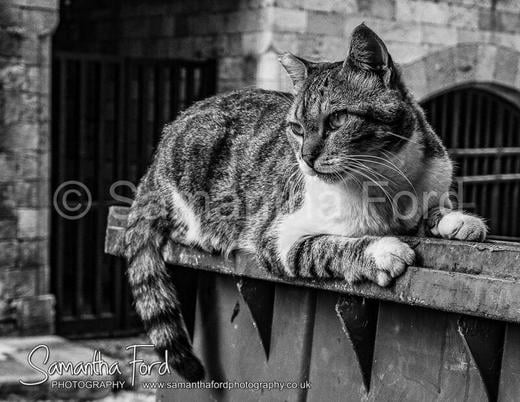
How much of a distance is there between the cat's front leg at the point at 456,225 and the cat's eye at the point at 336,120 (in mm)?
447

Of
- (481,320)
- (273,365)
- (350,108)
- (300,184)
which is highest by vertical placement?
(350,108)

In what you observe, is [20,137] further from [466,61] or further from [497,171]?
[497,171]

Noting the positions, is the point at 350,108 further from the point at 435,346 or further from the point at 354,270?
the point at 435,346

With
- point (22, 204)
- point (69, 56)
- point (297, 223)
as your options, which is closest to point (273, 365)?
point (297, 223)

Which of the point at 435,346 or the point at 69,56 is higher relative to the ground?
the point at 69,56

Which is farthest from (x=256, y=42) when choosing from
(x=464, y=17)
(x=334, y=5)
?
(x=464, y=17)

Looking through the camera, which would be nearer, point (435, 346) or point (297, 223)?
point (435, 346)

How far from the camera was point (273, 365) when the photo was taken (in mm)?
3389

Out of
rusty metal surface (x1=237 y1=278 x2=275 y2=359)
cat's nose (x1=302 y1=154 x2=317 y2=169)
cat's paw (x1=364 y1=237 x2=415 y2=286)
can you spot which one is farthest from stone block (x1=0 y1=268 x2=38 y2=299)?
cat's paw (x1=364 y1=237 x2=415 y2=286)

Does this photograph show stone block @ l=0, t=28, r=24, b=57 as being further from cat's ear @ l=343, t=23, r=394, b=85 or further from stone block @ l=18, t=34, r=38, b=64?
cat's ear @ l=343, t=23, r=394, b=85

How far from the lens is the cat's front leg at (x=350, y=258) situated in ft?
9.11

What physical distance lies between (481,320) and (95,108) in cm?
624

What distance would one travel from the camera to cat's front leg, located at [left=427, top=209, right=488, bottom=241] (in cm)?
316

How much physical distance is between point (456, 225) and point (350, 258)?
0.43 meters
